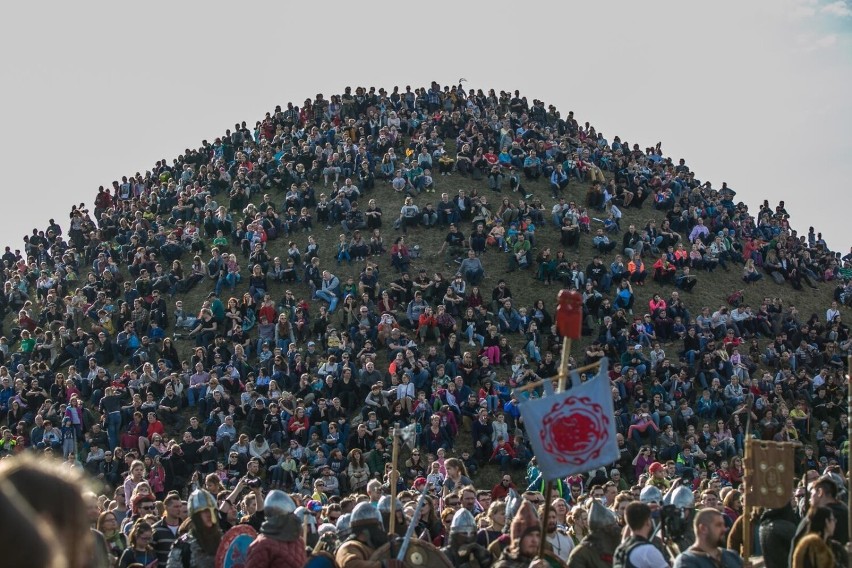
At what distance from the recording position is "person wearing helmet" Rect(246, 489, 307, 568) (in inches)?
385

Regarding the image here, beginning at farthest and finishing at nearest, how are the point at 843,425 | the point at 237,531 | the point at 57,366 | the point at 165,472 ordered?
the point at 57,366, the point at 843,425, the point at 165,472, the point at 237,531

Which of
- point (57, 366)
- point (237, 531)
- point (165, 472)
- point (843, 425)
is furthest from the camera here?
point (57, 366)

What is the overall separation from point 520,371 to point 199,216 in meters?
14.3

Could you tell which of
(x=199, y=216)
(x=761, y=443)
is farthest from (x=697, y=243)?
(x=761, y=443)

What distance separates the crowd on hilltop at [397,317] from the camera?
26.2 metres

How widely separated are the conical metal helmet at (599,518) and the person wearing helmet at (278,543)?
2774mm

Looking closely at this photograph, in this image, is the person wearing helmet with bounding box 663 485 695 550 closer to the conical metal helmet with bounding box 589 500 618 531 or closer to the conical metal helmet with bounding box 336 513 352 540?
the conical metal helmet with bounding box 589 500 618 531

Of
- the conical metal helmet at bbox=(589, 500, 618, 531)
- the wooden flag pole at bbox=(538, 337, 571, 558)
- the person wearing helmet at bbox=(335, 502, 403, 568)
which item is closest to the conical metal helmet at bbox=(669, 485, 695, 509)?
the conical metal helmet at bbox=(589, 500, 618, 531)

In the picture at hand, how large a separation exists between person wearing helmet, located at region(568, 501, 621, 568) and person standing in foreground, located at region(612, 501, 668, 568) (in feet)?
3.40

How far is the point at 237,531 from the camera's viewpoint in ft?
35.6

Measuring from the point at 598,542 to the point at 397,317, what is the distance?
72.6 ft

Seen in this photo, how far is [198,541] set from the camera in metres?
11.1

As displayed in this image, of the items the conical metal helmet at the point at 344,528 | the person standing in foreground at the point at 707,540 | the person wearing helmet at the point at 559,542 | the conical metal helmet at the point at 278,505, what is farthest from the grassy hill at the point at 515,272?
the person standing in foreground at the point at 707,540

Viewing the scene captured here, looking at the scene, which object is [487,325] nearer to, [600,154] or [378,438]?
[378,438]
